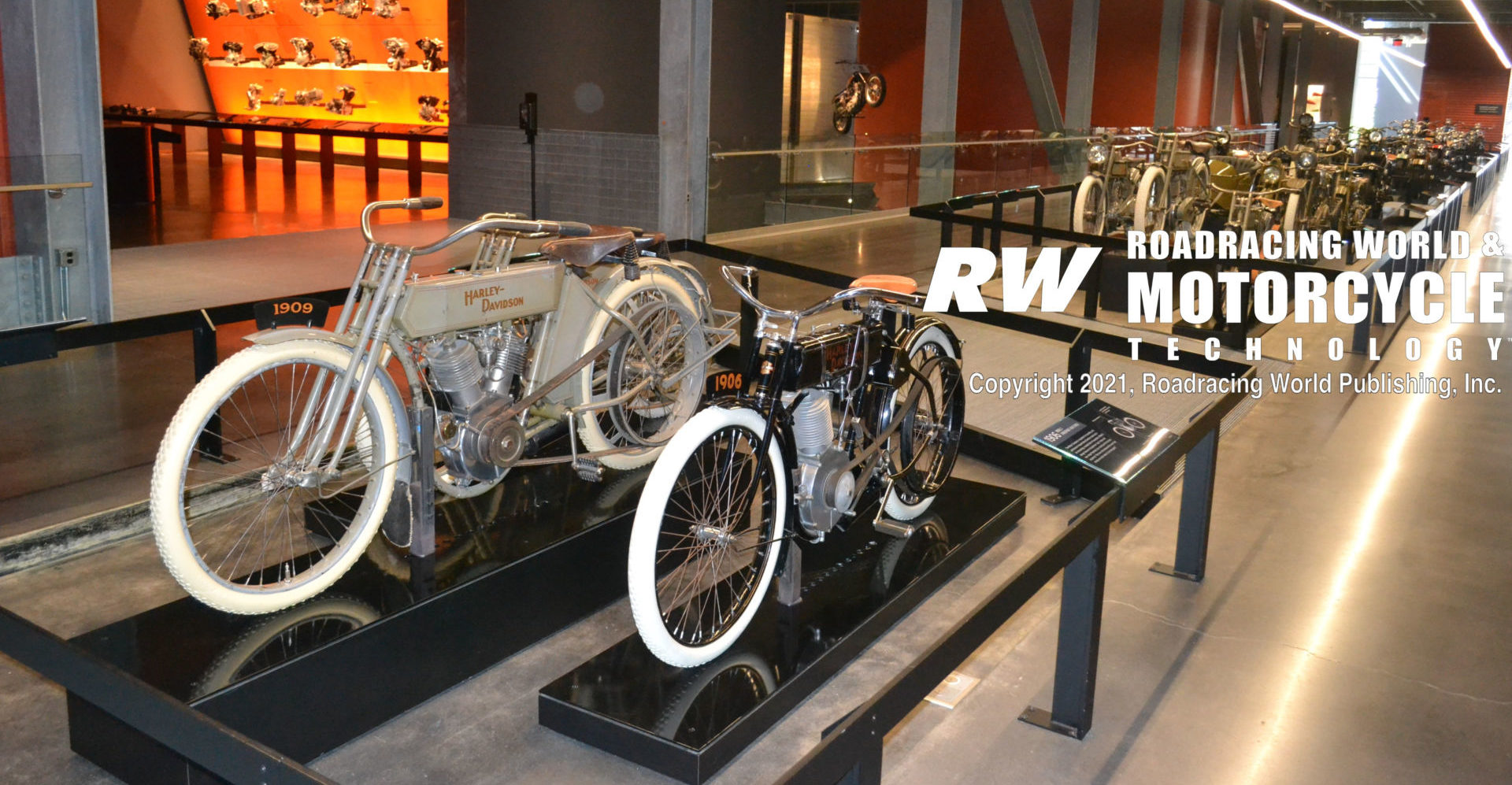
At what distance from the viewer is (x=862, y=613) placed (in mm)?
3252

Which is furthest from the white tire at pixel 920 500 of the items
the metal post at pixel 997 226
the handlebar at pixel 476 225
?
the metal post at pixel 997 226

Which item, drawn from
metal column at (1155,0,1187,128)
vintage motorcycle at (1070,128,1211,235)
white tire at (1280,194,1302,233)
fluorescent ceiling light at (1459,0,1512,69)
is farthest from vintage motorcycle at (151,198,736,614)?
fluorescent ceiling light at (1459,0,1512,69)

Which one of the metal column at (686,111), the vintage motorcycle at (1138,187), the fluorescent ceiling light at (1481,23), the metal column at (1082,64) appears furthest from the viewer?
the fluorescent ceiling light at (1481,23)

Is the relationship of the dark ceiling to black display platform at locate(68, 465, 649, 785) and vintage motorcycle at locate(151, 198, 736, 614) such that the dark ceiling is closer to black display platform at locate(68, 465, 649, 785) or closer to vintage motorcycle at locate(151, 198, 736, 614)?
vintage motorcycle at locate(151, 198, 736, 614)

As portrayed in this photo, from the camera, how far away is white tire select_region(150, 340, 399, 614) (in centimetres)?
266

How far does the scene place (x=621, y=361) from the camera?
3.99m

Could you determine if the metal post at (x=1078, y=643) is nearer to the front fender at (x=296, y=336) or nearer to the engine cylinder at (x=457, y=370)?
the engine cylinder at (x=457, y=370)

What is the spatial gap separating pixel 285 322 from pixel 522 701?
1.48 meters

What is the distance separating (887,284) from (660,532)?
3.42 ft

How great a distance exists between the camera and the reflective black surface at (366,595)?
2.64 meters

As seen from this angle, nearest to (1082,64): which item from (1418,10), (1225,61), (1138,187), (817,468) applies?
(1138,187)

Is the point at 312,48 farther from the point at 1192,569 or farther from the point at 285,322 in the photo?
the point at 1192,569

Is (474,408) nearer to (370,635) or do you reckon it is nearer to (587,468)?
(587,468)

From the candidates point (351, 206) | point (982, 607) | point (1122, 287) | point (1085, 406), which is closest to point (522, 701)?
point (982, 607)
